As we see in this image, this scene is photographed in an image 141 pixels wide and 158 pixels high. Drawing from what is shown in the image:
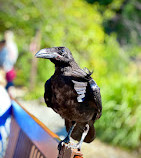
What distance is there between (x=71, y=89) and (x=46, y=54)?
25cm

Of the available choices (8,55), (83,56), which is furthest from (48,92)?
(83,56)

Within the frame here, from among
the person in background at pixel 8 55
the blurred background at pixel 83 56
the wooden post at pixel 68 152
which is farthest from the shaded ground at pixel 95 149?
the wooden post at pixel 68 152

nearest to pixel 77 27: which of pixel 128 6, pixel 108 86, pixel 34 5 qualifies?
pixel 34 5

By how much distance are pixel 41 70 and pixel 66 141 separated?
21.1 ft

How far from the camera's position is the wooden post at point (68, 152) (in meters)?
1.35

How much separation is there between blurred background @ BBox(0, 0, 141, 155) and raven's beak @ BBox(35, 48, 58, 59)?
3.77 metres

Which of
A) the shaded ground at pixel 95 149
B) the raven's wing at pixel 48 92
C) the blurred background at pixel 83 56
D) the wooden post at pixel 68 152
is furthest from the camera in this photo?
the blurred background at pixel 83 56

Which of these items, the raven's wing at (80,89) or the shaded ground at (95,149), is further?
the shaded ground at (95,149)

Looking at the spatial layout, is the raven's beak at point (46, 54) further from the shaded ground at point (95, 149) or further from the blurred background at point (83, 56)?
the blurred background at point (83, 56)

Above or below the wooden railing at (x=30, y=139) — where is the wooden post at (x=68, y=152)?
above

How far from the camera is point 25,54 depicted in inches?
341

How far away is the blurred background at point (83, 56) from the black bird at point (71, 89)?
11.6 ft

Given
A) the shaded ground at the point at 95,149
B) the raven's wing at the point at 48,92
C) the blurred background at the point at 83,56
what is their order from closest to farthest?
the raven's wing at the point at 48,92, the shaded ground at the point at 95,149, the blurred background at the point at 83,56

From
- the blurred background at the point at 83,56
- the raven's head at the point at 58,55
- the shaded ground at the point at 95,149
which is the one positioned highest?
the raven's head at the point at 58,55
